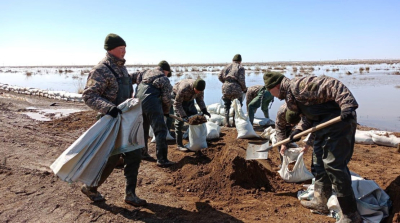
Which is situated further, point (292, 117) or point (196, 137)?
point (196, 137)

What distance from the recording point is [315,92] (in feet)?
8.41

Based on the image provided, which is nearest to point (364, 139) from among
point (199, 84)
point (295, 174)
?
point (295, 174)

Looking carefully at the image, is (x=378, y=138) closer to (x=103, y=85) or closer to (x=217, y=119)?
(x=217, y=119)

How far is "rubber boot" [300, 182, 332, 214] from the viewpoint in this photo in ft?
9.52

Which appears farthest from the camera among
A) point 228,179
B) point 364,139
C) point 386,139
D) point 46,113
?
point 46,113

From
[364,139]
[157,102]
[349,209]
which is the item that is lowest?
[364,139]

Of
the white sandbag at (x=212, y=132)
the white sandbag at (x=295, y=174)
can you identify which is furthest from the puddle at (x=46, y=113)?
the white sandbag at (x=295, y=174)

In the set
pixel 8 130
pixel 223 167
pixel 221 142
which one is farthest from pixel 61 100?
pixel 223 167

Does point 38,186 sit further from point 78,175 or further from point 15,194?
point 78,175

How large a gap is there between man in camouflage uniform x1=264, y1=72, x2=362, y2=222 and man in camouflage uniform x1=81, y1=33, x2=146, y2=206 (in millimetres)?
1505

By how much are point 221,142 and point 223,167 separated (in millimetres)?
2040

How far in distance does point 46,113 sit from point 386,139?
8.62 metres

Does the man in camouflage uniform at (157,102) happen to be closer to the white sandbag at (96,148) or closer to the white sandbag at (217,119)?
the white sandbag at (96,148)

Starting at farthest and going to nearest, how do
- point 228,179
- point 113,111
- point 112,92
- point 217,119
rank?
point 217,119 < point 228,179 < point 112,92 < point 113,111
